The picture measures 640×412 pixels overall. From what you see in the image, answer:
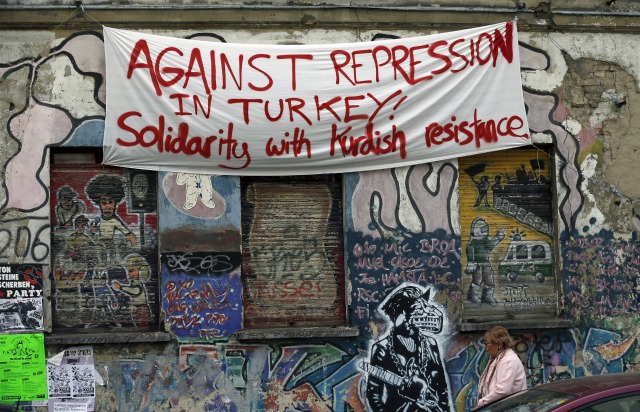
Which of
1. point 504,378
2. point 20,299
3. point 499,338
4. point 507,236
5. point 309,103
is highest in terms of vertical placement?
point 309,103

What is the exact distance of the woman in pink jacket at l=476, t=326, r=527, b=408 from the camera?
8.06 m

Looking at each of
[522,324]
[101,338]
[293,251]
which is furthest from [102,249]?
[522,324]

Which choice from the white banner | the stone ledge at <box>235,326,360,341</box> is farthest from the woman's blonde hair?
the white banner

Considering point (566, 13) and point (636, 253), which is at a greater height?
point (566, 13)

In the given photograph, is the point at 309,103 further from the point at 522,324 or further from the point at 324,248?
the point at 522,324

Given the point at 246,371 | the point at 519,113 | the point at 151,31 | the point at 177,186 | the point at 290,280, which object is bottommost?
the point at 246,371

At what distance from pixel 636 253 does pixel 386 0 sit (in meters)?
3.93

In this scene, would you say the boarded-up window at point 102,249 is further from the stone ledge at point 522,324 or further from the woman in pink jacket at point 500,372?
the woman in pink jacket at point 500,372

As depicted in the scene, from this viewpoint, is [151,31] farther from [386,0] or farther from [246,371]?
[246,371]

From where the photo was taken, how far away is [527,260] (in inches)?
424

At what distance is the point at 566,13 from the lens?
10.8 m

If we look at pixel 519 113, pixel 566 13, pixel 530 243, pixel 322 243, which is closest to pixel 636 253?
pixel 530 243

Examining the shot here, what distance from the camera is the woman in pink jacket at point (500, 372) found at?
8.06m

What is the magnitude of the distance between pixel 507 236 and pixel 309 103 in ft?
8.70
